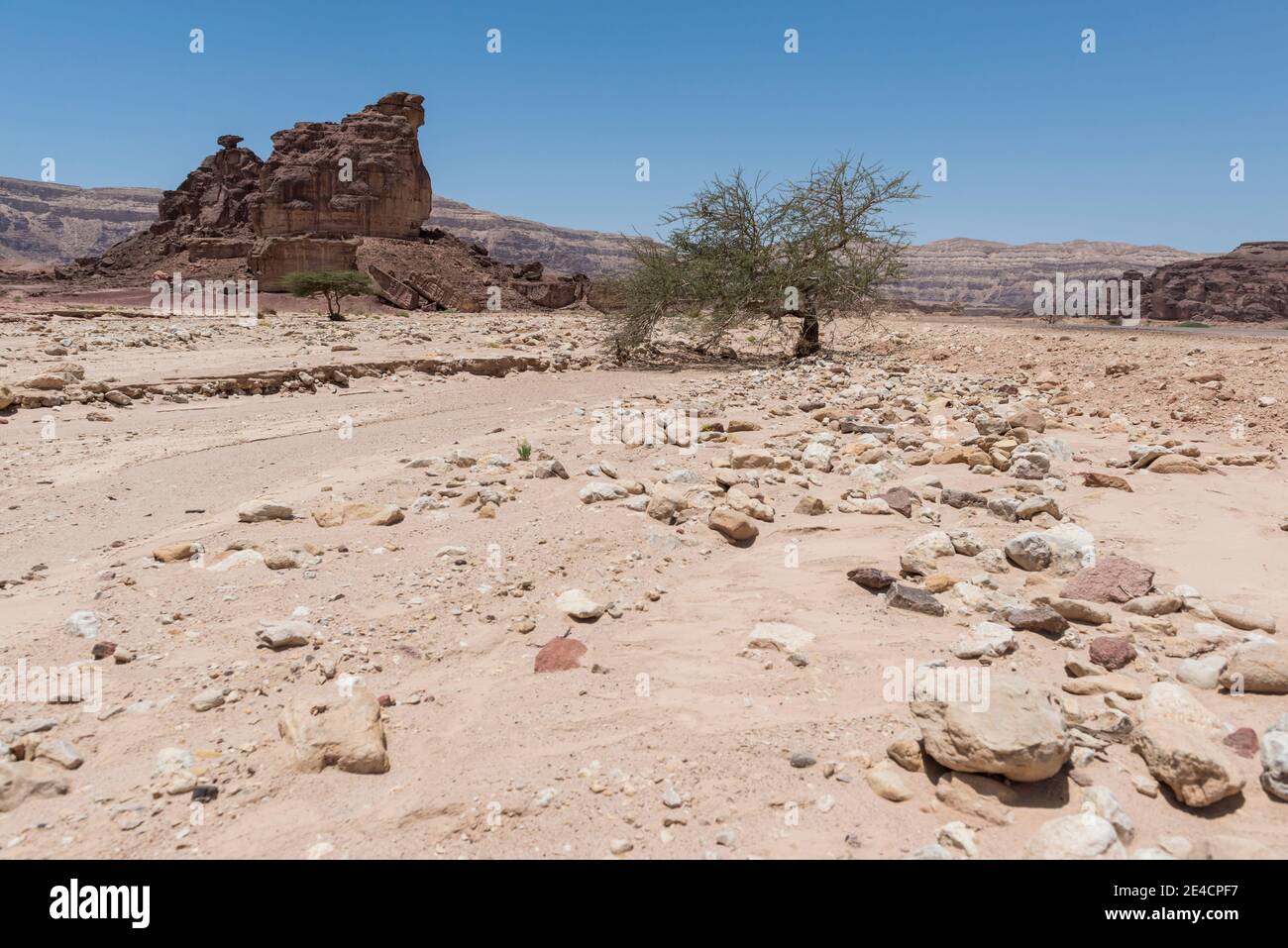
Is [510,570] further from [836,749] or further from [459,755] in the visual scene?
[836,749]

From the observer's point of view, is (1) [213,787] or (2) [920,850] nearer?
(2) [920,850]

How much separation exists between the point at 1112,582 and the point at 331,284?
3040cm

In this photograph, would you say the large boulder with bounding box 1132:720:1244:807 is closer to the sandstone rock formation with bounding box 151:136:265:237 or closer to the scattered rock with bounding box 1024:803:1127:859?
the scattered rock with bounding box 1024:803:1127:859

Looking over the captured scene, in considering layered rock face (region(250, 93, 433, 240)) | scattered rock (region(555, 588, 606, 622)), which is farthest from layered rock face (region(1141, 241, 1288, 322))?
scattered rock (region(555, 588, 606, 622))

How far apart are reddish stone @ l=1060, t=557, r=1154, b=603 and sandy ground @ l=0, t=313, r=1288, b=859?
14 cm

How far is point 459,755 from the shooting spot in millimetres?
2516

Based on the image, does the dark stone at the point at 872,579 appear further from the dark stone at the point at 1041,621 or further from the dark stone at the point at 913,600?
the dark stone at the point at 1041,621

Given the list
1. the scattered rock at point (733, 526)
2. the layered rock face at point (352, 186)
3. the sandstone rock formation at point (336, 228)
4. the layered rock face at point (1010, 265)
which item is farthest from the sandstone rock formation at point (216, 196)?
the layered rock face at point (1010, 265)

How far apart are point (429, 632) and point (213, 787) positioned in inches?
44.4

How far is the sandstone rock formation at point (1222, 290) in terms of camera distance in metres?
53.9

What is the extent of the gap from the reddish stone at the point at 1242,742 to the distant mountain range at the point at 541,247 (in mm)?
110486

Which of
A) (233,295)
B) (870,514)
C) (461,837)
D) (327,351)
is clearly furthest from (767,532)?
(233,295)

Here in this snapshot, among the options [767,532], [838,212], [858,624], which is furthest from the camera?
[838,212]

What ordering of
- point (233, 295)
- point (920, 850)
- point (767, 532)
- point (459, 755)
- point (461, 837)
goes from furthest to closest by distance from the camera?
point (233, 295) < point (767, 532) < point (459, 755) < point (461, 837) < point (920, 850)
